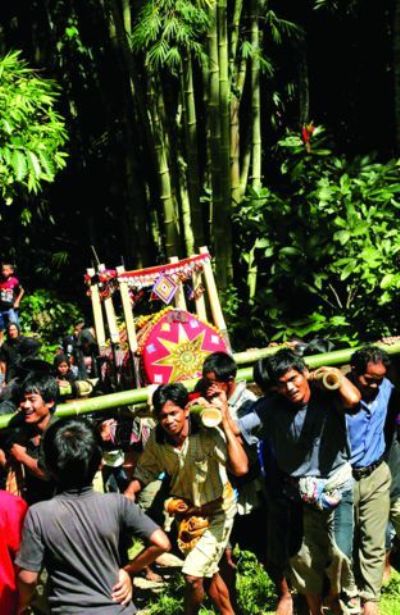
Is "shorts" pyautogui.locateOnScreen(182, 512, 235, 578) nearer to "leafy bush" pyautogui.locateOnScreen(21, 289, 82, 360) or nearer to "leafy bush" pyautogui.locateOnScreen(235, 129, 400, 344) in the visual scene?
"leafy bush" pyautogui.locateOnScreen(235, 129, 400, 344)

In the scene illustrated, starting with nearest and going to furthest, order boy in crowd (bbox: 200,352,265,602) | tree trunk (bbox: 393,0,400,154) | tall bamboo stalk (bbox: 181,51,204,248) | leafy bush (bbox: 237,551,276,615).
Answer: boy in crowd (bbox: 200,352,265,602)
leafy bush (bbox: 237,551,276,615)
tall bamboo stalk (bbox: 181,51,204,248)
tree trunk (bbox: 393,0,400,154)

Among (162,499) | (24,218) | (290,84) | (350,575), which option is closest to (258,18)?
(290,84)

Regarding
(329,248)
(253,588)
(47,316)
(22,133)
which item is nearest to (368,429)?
(253,588)

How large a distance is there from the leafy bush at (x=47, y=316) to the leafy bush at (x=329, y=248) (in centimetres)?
387

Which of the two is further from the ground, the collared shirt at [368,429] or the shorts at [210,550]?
the collared shirt at [368,429]

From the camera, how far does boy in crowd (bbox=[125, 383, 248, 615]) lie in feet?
12.1

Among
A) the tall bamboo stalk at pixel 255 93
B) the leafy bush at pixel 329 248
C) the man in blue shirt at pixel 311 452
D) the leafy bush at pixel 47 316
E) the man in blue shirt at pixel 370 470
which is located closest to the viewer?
the man in blue shirt at pixel 311 452

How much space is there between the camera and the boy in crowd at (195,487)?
3701 millimetres

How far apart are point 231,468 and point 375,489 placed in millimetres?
861

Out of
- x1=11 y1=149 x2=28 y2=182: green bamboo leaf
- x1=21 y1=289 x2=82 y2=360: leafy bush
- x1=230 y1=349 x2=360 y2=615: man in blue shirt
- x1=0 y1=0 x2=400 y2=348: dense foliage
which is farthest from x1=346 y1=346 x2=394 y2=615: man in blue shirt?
x1=21 y1=289 x2=82 y2=360: leafy bush

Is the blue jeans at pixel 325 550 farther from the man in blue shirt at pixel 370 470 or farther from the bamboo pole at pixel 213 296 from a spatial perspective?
the bamboo pole at pixel 213 296

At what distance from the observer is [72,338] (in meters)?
8.23

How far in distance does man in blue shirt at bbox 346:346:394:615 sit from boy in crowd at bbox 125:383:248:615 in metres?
0.65

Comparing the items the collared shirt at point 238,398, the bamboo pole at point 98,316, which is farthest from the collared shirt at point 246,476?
the bamboo pole at point 98,316
